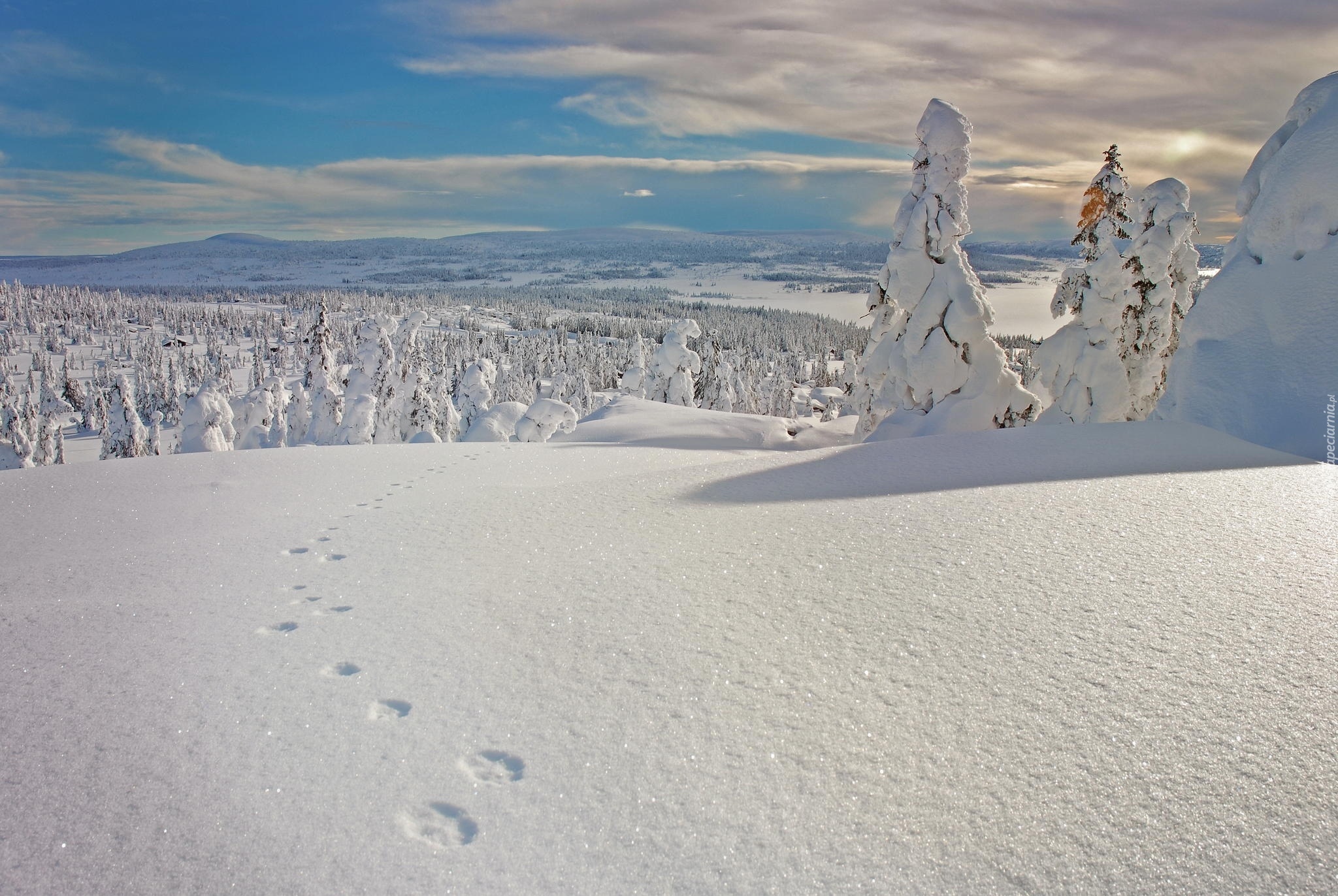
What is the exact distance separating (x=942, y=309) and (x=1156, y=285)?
6.14m

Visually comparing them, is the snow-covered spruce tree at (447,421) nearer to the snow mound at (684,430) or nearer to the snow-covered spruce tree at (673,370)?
the snow-covered spruce tree at (673,370)

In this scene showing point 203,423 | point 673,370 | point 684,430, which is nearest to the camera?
point 684,430

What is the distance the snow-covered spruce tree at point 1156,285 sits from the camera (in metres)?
17.7

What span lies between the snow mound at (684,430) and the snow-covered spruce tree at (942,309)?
2804 millimetres

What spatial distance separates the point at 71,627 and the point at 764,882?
3808mm

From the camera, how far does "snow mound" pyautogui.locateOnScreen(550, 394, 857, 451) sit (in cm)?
1520

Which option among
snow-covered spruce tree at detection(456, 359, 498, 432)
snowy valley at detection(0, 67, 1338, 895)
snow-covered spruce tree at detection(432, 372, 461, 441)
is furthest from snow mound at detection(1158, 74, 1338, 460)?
snow-covered spruce tree at detection(456, 359, 498, 432)

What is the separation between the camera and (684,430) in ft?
52.7

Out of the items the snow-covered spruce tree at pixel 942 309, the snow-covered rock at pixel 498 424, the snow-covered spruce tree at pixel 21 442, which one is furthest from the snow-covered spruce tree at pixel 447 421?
the snow-covered spruce tree at pixel 21 442

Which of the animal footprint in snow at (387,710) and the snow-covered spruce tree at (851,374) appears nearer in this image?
the animal footprint in snow at (387,710)

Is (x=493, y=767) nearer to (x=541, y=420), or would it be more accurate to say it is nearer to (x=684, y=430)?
(x=684, y=430)

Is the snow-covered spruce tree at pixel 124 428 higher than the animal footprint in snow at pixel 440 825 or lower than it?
lower

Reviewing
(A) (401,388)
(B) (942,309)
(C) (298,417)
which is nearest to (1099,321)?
(B) (942,309)

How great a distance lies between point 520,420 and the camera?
2883 centimetres
